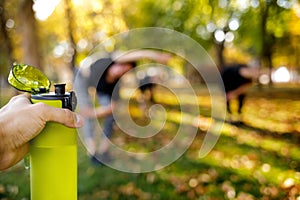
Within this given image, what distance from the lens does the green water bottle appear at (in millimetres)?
1153

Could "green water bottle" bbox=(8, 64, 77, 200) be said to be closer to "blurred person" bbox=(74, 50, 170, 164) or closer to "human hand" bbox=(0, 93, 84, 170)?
"human hand" bbox=(0, 93, 84, 170)

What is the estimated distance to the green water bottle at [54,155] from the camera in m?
1.15

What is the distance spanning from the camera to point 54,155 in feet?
3.77

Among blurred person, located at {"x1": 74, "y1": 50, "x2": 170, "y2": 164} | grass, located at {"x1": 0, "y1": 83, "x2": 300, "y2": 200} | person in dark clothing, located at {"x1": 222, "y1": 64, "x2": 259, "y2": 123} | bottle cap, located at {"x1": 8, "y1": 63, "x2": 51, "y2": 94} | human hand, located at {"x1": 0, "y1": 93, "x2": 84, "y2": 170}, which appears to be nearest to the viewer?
human hand, located at {"x1": 0, "y1": 93, "x2": 84, "y2": 170}

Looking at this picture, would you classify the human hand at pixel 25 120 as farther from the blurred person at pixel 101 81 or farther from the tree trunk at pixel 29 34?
the tree trunk at pixel 29 34

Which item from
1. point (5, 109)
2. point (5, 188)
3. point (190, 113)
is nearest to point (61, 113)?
point (5, 109)

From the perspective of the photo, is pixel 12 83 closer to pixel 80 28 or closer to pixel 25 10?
pixel 25 10

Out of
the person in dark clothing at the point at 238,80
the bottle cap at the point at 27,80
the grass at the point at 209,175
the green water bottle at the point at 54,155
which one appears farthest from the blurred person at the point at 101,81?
the person in dark clothing at the point at 238,80

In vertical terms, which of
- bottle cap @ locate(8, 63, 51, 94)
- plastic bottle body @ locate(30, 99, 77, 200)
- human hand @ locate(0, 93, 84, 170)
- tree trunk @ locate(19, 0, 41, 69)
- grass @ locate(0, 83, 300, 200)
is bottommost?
grass @ locate(0, 83, 300, 200)

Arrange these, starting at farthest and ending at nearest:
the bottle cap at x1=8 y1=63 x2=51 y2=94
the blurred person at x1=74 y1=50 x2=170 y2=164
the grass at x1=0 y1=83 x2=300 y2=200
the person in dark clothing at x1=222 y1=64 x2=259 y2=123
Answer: the person in dark clothing at x1=222 y1=64 x2=259 y2=123
the blurred person at x1=74 y1=50 x2=170 y2=164
the grass at x1=0 y1=83 x2=300 y2=200
the bottle cap at x1=8 y1=63 x2=51 y2=94

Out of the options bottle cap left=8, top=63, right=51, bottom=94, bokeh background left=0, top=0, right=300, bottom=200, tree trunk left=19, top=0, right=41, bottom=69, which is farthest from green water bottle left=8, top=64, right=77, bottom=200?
tree trunk left=19, top=0, right=41, bottom=69

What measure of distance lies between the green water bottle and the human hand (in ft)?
0.09

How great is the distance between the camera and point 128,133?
7.11 metres

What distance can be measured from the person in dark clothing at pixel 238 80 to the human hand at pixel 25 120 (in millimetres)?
6315
